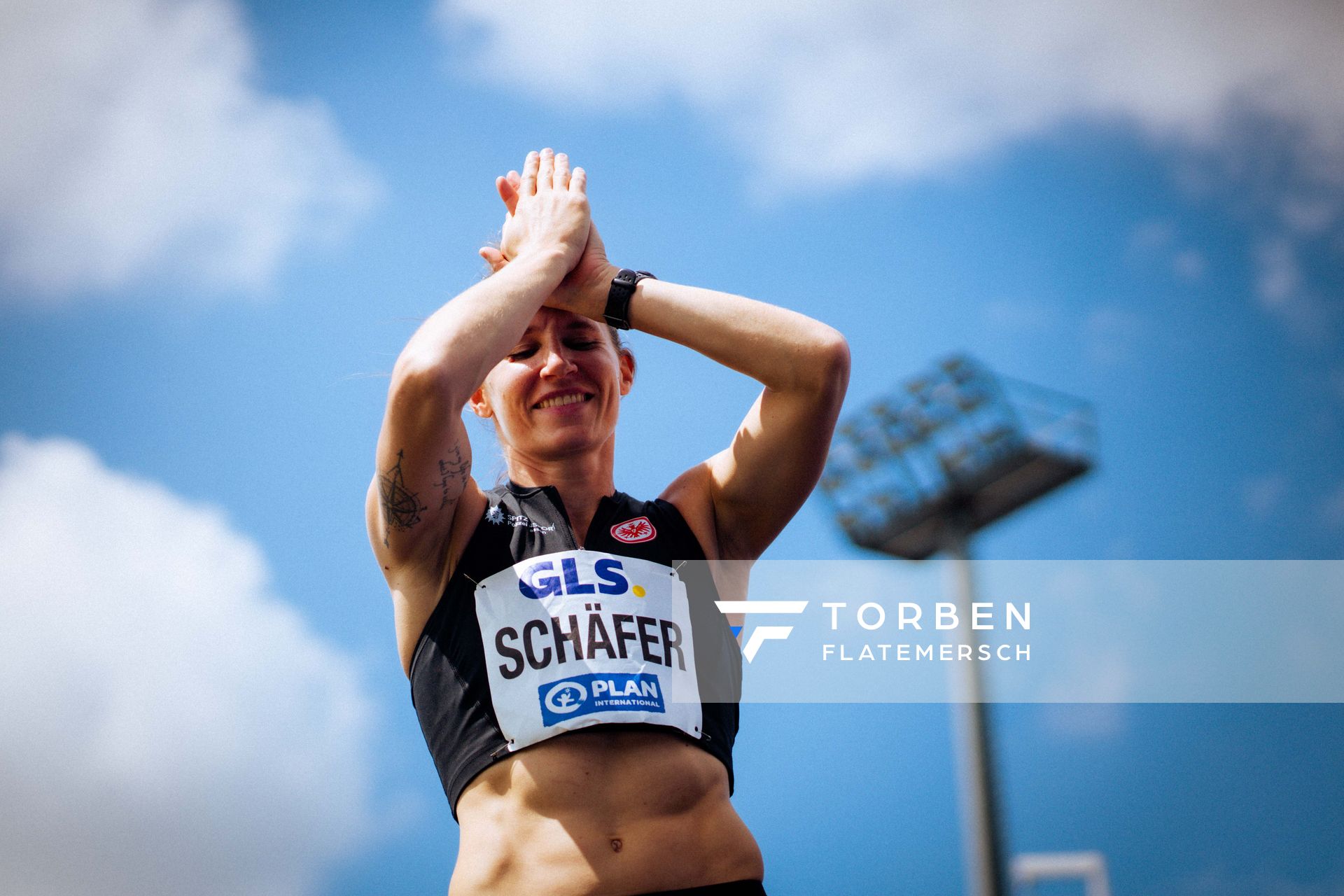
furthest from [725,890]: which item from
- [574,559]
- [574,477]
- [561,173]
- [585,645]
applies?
[561,173]

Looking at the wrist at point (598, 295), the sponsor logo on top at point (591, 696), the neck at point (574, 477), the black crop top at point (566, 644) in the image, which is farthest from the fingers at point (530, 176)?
the sponsor logo on top at point (591, 696)

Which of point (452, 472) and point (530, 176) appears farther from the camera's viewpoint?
point (530, 176)

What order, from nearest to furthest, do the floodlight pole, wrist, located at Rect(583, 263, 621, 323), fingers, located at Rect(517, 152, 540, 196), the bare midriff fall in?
the bare midriff → wrist, located at Rect(583, 263, 621, 323) → fingers, located at Rect(517, 152, 540, 196) → the floodlight pole

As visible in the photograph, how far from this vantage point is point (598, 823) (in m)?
2.65

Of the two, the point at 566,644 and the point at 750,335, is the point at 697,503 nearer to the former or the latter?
the point at 750,335

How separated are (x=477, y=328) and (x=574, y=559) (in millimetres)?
610

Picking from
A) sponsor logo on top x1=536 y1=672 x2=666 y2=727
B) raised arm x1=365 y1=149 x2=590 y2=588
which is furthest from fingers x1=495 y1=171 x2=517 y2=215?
sponsor logo on top x1=536 y1=672 x2=666 y2=727

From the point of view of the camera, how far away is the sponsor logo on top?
2.72m

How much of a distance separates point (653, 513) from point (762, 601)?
85cm

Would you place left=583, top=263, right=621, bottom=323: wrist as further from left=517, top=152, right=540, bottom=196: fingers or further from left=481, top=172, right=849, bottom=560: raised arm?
left=517, top=152, right=540, bottom=196: fingers

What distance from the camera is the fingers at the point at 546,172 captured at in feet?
11.6

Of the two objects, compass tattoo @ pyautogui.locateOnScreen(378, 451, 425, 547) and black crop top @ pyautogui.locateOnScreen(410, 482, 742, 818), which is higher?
compass tattoo @ pyautogui.locateOnScreen(378, 451, 425, 547)

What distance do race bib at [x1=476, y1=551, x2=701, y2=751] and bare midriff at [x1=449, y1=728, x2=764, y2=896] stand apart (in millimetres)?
64

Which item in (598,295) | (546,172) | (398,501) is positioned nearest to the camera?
(398,501)
